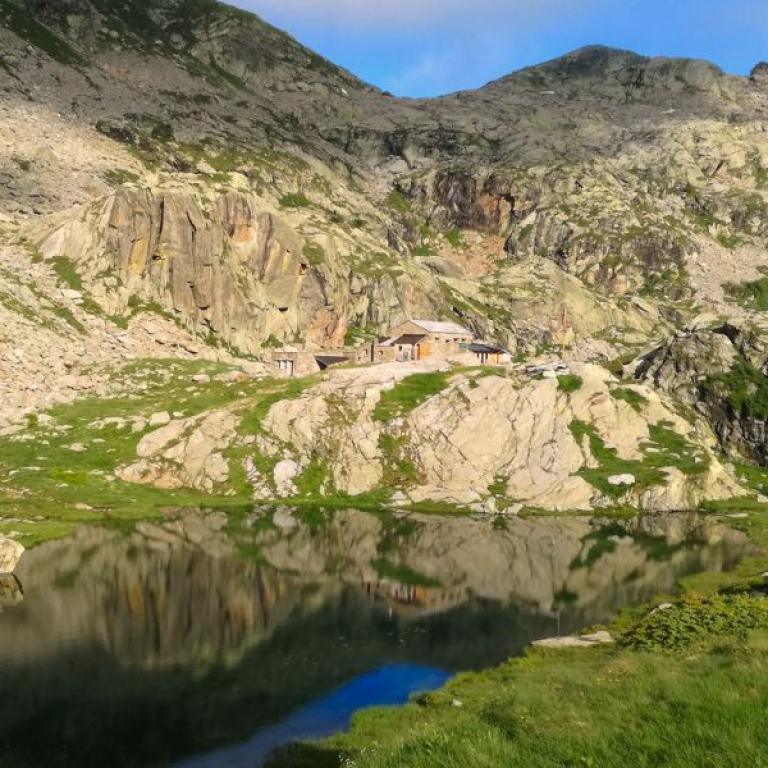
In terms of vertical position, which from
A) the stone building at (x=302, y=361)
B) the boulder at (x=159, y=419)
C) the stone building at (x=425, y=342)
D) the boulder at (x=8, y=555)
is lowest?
the boulder at (x=8, y=555)

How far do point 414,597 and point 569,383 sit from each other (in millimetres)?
64935

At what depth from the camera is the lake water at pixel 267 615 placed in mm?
34219

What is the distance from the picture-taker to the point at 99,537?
72250 millimetres

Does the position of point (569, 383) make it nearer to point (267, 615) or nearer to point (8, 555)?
point (267, 615)

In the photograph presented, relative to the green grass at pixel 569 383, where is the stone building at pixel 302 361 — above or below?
Answer: above

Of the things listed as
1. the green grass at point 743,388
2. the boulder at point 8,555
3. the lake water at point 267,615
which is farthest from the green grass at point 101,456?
the green grass at point 743,388

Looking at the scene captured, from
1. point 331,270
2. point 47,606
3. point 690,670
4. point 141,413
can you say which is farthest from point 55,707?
point 331,270

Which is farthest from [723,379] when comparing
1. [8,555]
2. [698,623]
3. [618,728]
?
[618,728]

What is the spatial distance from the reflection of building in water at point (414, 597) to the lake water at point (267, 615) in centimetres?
25

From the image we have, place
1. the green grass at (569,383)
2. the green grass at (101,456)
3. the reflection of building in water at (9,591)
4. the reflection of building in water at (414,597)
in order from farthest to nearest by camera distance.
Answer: the green grass at (569,383)
the green grass at (101,456)
the reflection of building in water at (414,597)
the reflection of building in water at (9,591)

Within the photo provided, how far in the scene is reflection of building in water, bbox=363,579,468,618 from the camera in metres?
54.8

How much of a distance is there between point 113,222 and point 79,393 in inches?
1926

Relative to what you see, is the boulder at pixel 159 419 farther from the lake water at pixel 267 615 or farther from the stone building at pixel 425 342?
the stone building at pixel 425 342

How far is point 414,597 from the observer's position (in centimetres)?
5816
